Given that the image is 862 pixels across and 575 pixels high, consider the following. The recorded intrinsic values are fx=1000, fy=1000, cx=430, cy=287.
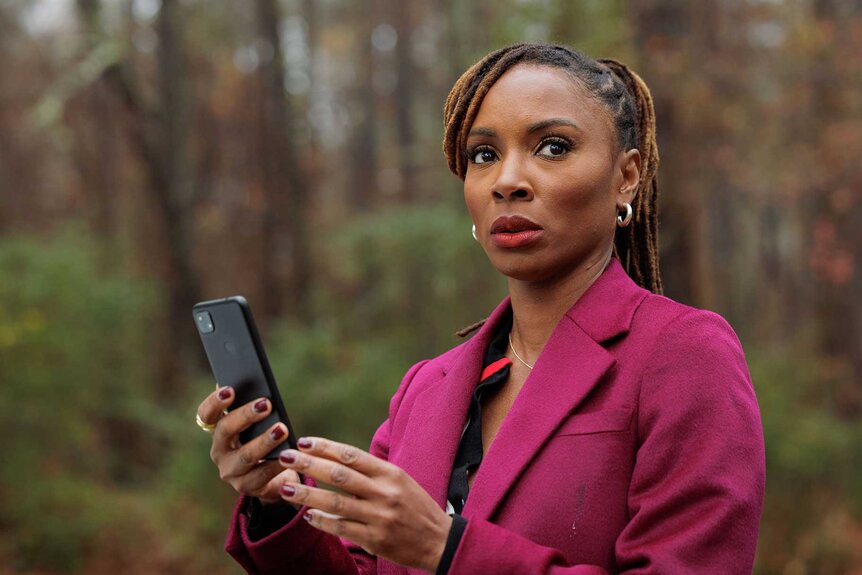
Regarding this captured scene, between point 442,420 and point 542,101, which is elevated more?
point 542,101

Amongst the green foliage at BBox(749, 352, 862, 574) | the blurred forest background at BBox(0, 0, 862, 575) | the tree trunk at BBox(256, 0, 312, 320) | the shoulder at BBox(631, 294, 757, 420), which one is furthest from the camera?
the tree trunk at BBox(256, 0, 312, 320)

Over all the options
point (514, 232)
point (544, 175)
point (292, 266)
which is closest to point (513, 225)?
point (514, 232)

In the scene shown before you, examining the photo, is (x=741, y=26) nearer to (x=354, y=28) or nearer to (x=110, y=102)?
(x=110, y=102)

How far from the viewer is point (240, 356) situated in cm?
238

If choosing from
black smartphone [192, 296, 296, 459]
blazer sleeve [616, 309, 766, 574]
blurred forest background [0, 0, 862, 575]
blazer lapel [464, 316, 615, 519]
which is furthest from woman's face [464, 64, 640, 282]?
blurred forest background [0, 0, 862, 575]

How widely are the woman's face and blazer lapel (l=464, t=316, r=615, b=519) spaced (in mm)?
229

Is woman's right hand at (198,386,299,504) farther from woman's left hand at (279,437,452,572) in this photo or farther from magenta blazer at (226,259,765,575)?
woman's left hand at (279,437,452,572)

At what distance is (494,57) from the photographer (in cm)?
257

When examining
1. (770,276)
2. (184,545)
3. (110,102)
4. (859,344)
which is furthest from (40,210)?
(770,276)

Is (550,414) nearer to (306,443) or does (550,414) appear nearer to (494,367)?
(494,367)

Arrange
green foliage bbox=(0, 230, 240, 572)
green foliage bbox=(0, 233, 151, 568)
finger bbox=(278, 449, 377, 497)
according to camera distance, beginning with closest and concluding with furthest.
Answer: finger bbox=(278, 449, 377, 497) → green foliage bbox=(0, 230, 240, 572) → green foliage bbox=(0, 233, 151, 568)

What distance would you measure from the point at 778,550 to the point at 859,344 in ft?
22.3

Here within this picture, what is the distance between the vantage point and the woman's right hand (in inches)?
89.4

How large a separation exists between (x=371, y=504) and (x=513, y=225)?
81 cm
